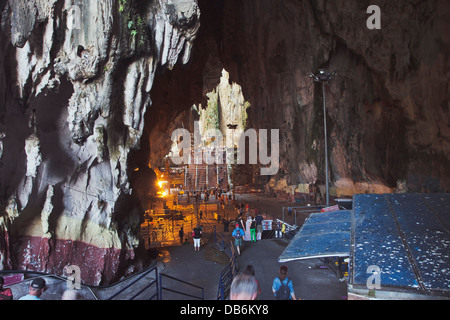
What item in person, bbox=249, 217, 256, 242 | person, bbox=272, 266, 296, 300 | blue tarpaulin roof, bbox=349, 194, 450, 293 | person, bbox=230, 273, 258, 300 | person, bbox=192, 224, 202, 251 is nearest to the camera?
blue tarpaulin roof, bbox=349, 194, 450, 293

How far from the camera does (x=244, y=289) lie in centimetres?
438

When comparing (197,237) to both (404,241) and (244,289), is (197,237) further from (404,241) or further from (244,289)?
(404,241)

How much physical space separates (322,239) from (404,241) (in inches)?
61.3

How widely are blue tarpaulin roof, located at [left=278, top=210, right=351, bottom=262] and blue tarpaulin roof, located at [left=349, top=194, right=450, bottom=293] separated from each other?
372 millimetres

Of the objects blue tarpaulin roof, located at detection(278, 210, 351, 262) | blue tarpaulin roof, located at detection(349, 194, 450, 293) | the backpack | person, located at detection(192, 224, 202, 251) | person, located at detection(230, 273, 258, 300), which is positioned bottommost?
person, located at detection(192, 224, 202, 251)

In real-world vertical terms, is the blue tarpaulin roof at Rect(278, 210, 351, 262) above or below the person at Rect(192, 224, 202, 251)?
above

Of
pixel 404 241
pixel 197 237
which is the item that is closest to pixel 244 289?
pixel 404 241

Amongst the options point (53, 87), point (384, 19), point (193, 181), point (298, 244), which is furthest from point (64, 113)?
point (193, 181)

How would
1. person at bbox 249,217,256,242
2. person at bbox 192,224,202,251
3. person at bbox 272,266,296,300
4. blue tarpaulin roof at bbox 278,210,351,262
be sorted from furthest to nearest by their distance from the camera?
1. person at bbox 192,224,202,251
2. person at bbox 249,217,256,242
3. person at bbox 272,266,296,300
4. blue tarpaulin roof at bbox 278,210,351,262

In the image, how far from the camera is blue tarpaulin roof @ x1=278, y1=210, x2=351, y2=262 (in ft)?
17.7

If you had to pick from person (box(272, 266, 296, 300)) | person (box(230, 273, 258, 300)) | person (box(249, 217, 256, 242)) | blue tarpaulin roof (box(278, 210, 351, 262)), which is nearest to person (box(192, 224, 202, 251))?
person (box(249, 217, 256, 242))

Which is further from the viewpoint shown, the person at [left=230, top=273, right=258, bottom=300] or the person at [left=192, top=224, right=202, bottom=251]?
the person at [left=192, top=224, right=202, bottom=251]

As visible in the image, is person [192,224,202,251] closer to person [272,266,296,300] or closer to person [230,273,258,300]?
person [272,266,296,300]
